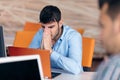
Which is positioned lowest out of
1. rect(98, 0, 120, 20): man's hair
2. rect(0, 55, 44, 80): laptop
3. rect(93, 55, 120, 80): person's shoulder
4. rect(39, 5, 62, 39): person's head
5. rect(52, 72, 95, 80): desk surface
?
rect(52, 72, 95, 80): desk surface

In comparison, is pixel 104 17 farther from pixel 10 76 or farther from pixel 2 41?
pixel 2 41

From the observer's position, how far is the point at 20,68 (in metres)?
1.21

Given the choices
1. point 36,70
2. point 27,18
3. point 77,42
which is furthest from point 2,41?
point 27,18

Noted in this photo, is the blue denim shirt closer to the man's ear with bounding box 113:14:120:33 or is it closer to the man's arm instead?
the man's arm

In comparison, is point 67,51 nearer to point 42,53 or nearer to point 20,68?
point 42,53

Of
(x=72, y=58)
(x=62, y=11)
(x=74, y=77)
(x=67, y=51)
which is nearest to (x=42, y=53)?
(x=74, y=77)

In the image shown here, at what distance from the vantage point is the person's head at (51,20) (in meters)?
2.39

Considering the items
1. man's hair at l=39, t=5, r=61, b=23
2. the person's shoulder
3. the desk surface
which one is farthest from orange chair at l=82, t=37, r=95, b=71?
the person's shoulder

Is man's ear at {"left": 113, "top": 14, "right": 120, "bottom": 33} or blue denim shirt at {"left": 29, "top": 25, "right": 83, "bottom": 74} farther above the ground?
man's ear at {"left": 113, "top": 14, "right": 120, "bottom": 33}

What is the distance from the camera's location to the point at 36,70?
128cm

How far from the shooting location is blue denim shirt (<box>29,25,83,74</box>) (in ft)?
6.98

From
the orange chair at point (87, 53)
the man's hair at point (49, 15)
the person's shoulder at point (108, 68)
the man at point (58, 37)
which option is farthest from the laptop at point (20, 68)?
the orange chair at point (87, 53)

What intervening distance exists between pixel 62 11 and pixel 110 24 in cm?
397

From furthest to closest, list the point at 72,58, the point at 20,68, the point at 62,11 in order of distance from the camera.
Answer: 1. the point at 62,11
2. the point at 72,58
3. the point at 20,68
